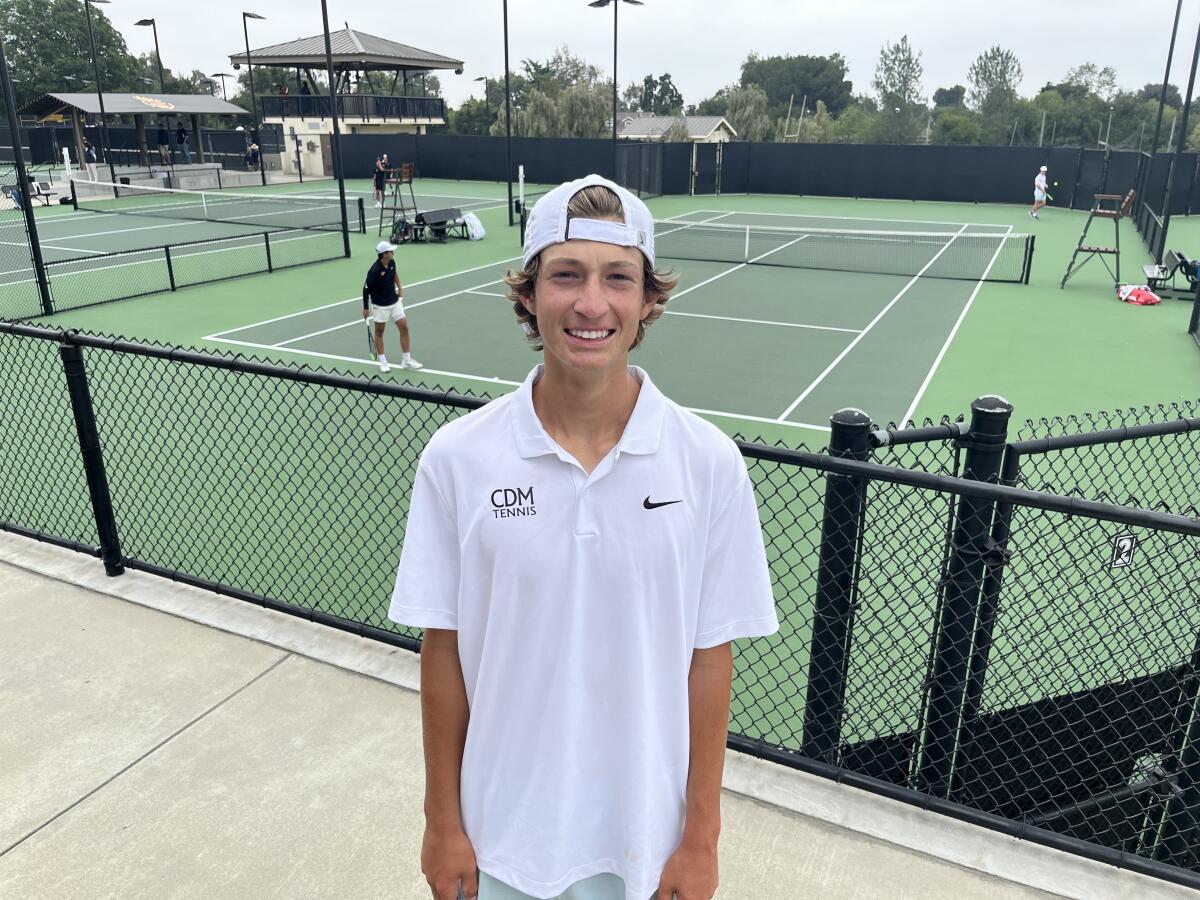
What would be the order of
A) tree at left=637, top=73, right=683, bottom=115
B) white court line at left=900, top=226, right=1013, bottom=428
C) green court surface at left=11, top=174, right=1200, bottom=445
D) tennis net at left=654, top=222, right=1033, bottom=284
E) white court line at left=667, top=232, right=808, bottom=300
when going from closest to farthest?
1. white court line at left=900, top=226, right=1013, bottom=428
2. green court surface at left=11, top=174, right=1200, bottom=445
3. white court line at left=667, top=232, right=808, bottom=300
4. tennis net at left=654, top=222, right=1033, bottom=284
5. tree at left=637, top=73, right=683, bottom=115

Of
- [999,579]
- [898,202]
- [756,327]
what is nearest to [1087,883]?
[999,579]

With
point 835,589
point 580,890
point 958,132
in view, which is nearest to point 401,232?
point 835,589

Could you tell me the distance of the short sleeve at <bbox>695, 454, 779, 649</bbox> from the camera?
1933 mm

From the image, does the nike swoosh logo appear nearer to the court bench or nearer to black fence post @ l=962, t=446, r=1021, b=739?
black fence post @ l=962, t=446, r=1021, b=739

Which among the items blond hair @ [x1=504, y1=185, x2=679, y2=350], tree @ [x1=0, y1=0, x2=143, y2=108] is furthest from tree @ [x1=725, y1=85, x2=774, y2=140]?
blond hair @ [x1=504, y1=185, x2=679, y2=350]

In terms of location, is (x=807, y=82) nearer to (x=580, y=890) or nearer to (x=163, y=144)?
(x=163, y=144)

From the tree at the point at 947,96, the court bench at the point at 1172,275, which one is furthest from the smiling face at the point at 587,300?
the tree at the point at 947,96

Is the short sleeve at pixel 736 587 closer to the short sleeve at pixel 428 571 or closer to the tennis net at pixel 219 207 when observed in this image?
the short sleeve at pixel 428 571

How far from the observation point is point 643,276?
1.90 metres

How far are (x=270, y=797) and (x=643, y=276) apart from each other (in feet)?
8.99

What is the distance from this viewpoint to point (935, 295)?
1775cm

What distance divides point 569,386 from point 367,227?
26777 mm

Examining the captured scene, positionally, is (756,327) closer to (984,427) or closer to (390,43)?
(984,427)

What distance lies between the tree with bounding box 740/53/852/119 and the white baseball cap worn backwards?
134 meters
